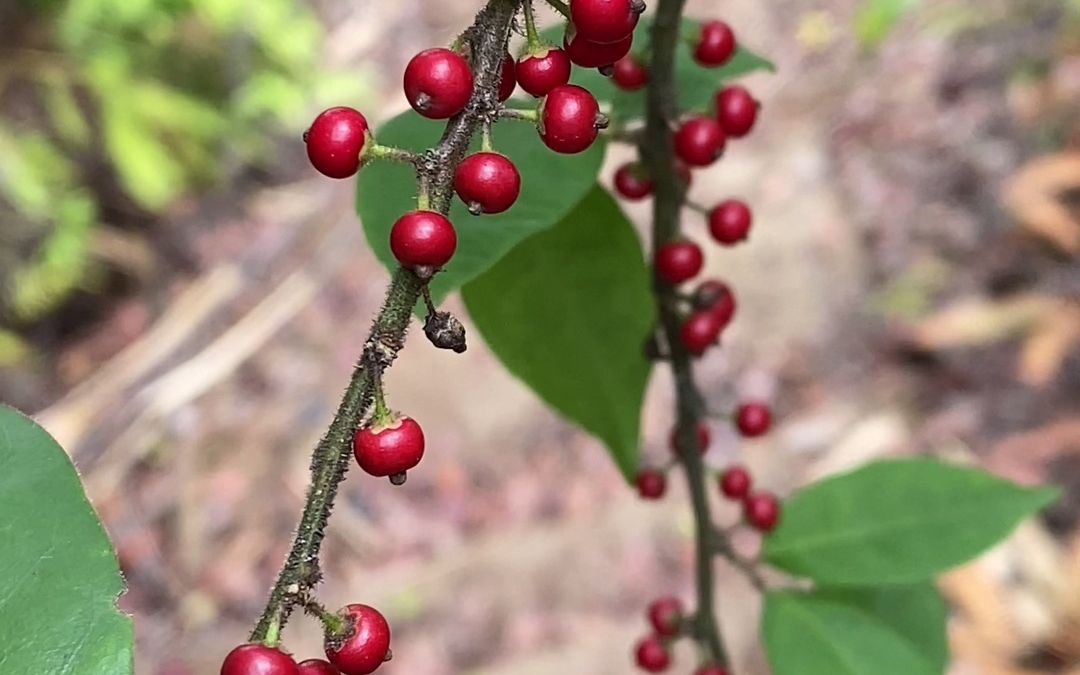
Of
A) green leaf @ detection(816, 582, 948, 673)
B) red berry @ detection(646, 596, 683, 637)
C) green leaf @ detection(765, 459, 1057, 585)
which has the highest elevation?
green leaf @ detection(765, 459, 1057, 585)

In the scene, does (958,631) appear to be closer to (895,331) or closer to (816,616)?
(895,331)

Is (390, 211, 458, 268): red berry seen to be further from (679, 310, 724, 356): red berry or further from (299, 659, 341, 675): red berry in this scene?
(679, 310, 724, 356): red berry

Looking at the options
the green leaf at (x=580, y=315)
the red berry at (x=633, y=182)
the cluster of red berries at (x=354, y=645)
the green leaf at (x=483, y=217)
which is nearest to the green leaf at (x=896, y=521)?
the green leaf at (x=580, y=315)

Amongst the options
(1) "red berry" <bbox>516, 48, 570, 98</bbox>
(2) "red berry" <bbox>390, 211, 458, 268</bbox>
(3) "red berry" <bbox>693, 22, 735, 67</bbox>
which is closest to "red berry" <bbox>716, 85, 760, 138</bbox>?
(3) "red berry" <bbox>693, 22, 735, 67</bbox>

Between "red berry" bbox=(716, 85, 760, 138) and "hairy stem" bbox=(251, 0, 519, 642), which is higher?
"red berry" bbox=(716, 85, 760, 138)

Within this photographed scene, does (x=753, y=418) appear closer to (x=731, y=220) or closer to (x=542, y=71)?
(x=731, y=220)

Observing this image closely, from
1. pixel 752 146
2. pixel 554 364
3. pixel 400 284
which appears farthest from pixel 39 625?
pixel 752 146

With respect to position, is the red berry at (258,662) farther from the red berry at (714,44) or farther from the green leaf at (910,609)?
the green leaf at (910,609)
